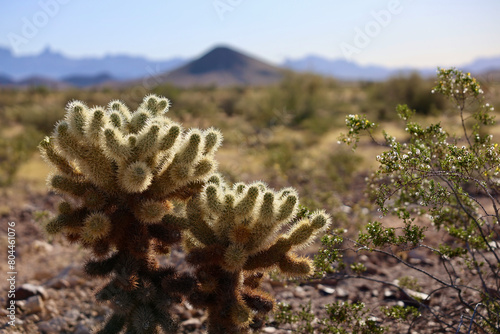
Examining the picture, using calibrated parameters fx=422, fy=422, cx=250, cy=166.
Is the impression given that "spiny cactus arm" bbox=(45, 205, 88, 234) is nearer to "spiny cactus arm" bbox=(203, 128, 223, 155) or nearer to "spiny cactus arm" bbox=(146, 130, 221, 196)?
"spiny cactus arm" bbox=(146, 130, 221, 196)

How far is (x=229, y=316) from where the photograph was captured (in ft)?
9.14

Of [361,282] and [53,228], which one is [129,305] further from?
[361,282]

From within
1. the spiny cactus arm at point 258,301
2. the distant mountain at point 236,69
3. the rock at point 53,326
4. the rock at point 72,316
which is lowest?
the rock at point 53,326

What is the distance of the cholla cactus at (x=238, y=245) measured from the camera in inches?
107

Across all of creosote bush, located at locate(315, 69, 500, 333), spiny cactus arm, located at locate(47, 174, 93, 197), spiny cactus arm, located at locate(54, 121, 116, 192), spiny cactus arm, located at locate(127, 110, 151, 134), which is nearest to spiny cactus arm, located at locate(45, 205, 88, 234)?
spiny cactus arm, located at locate(47, 174, 93, 197)

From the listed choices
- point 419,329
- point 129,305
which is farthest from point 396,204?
point 129,305

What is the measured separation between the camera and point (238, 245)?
8.87 feet

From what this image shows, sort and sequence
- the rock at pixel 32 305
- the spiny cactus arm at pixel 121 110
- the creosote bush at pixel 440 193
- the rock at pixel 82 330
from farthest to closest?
the rock at pixel 32 305 → the rock at pixel 82 330 → the spiny cactus arm at pixel 121 110 → the creosote bush at pixel 440 193

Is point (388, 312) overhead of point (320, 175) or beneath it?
beneath

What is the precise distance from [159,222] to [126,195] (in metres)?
0.30

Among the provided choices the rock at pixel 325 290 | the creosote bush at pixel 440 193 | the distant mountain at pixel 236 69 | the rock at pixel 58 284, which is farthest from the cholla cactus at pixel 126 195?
the distant mountain at pixel 236 69

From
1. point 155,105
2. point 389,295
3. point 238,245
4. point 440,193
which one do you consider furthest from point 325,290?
point 155,105

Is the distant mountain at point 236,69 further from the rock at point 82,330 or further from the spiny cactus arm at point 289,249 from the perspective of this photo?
the spiny cactus arm at point 289,249

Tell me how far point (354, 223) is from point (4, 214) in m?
5.83
